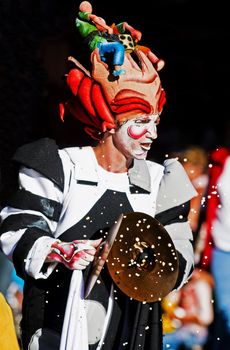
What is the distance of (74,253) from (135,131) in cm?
41

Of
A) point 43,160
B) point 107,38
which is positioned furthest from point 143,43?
point 43,160

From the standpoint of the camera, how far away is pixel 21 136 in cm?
414

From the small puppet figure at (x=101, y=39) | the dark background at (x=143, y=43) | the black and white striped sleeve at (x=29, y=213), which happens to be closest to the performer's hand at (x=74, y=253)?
the black and white striped sleeve at (x=29, y=213)

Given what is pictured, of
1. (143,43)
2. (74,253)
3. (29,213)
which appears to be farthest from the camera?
(143,43)

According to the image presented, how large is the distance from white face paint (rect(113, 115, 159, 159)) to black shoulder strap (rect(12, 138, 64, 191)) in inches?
7.0

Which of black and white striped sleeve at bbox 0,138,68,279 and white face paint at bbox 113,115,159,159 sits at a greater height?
white face paint at bbox 113,115,159,159

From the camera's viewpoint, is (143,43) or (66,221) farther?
(143,43)

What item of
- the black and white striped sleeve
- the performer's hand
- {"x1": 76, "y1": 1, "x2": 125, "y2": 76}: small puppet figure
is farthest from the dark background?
the performer's hand

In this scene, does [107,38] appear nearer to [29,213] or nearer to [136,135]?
[136,135]

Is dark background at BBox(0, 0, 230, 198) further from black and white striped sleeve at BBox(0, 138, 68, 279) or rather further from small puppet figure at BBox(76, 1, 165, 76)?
black and white striped sleeve at BBox(0, 138, 68, 279)

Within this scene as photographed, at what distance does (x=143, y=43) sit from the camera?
471cm

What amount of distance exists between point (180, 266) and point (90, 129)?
0.45 metres

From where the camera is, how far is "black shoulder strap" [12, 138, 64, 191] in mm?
3082

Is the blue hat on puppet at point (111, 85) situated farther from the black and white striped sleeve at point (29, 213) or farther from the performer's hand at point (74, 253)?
the performer's hand at point (74, 253)
